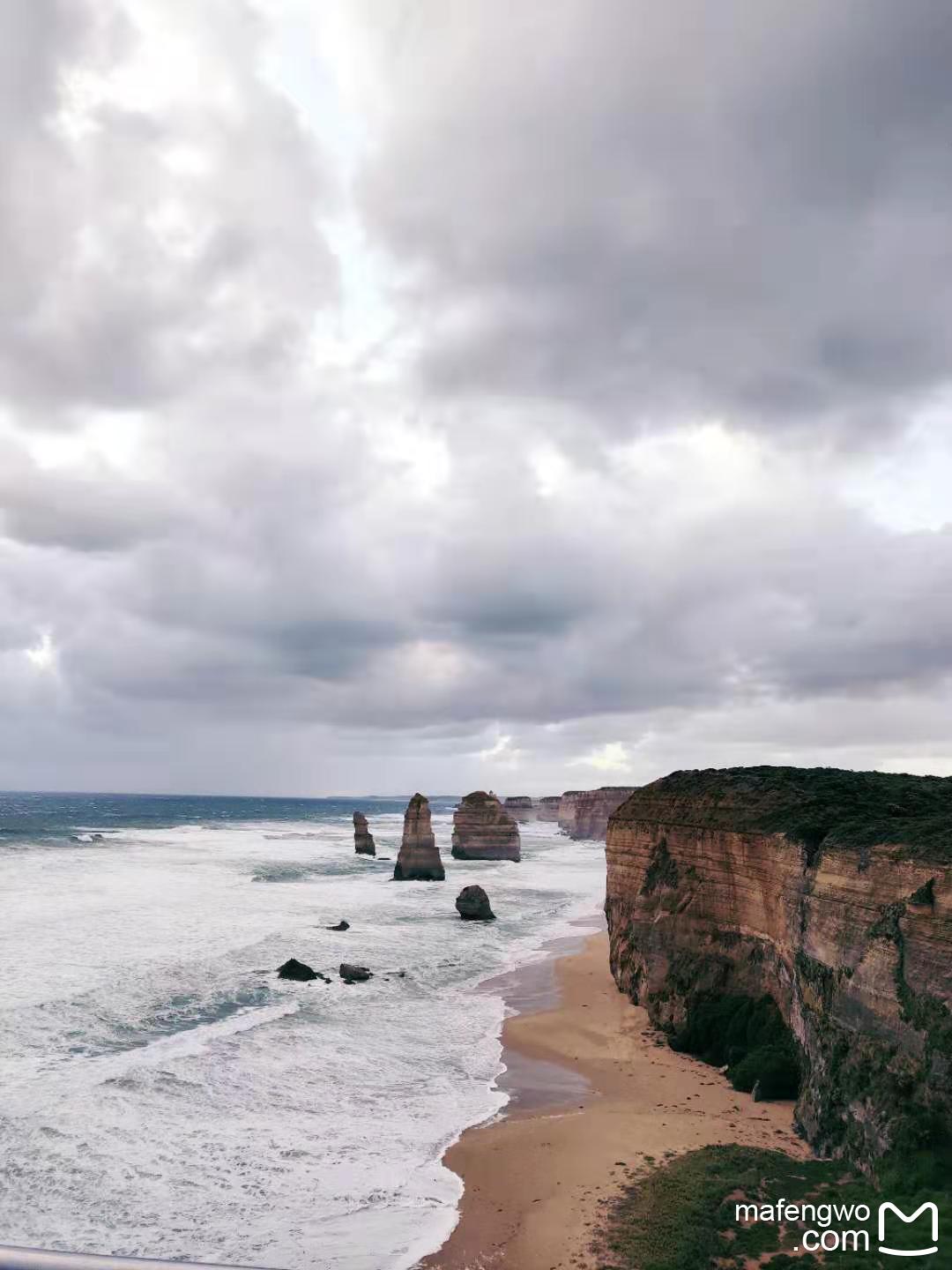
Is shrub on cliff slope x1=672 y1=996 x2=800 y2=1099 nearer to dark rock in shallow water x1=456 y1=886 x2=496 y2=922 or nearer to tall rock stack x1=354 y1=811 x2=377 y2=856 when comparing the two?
dark rock in shallow water x1=456 y1=886 x2=496 y2=922

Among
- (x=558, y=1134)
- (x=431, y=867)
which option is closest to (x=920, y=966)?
(x=558, y=1134)

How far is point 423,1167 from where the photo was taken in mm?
16844

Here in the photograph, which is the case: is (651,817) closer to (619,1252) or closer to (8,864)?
(619,1252)

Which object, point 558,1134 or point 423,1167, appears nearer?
point 423,1167

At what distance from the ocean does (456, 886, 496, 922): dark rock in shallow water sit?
4.59 ft

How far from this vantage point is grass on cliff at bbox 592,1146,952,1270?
11914 millimetres

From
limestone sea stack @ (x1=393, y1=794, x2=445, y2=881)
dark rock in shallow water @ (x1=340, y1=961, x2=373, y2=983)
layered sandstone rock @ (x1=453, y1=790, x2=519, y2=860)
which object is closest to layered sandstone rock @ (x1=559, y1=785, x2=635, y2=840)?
layered sandstone rock @ (x1=453, y1=790, x2=519, y2=860)

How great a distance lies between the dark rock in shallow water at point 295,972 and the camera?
33.0 m

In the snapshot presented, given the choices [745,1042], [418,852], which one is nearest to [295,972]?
[745,1042]

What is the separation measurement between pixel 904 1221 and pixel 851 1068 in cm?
431

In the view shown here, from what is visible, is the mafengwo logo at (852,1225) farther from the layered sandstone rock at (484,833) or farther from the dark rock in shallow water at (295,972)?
the layered sandstone rock at (484,833)

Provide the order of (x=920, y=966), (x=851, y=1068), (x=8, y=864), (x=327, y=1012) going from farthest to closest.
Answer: (x=8, y=864)
(x=327, y=1012)
(x=851, y=1068)
(x=920, y=966)

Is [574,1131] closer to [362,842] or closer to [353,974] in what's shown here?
[353,974]

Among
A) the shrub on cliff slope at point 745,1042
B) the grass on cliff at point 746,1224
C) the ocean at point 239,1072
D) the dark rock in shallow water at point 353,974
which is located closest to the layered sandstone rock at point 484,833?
the ocean at point 239,1072
